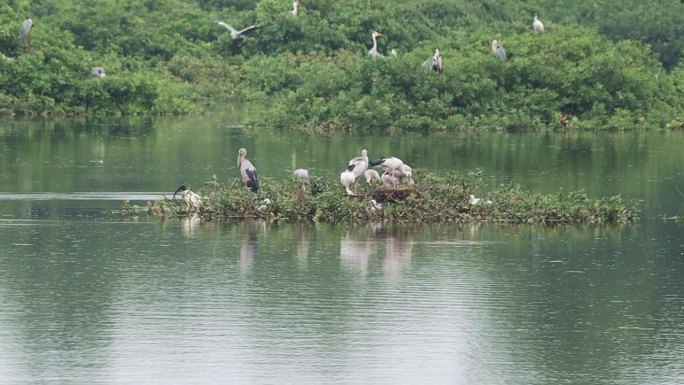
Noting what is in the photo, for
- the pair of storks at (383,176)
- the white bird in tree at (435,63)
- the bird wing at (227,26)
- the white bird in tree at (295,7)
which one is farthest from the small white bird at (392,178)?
the bird wing at (227,26)

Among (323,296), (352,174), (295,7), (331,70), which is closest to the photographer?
(323,296)

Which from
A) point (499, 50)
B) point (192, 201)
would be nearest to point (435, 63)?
point (499, 50)

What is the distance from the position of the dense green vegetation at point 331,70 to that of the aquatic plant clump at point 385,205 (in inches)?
718

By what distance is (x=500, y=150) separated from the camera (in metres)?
35.1

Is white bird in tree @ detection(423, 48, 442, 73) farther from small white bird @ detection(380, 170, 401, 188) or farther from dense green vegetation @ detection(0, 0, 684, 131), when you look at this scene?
small white bird @ detection(380, 170, 401, 188)

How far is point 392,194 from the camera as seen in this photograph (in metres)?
22.2

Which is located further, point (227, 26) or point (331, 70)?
point (227, 26)

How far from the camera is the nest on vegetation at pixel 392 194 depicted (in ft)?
72.5

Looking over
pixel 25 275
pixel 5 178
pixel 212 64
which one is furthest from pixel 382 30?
pixel 25 275

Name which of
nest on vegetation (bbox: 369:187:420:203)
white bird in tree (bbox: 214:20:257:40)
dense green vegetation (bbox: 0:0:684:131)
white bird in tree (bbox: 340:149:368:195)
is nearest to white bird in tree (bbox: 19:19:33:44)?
dense green vegetation (bbox: 0:0:684:131)

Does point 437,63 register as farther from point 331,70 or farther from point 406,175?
point 406,175

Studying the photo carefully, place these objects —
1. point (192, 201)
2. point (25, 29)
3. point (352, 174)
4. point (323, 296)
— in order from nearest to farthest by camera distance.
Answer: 1. point (323, 296)
2. point (352, 174)
3. point (192, 201)
4. point (25, 29)

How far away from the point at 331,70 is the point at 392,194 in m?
20.6

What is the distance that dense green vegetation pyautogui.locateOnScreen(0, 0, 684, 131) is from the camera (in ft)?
136
